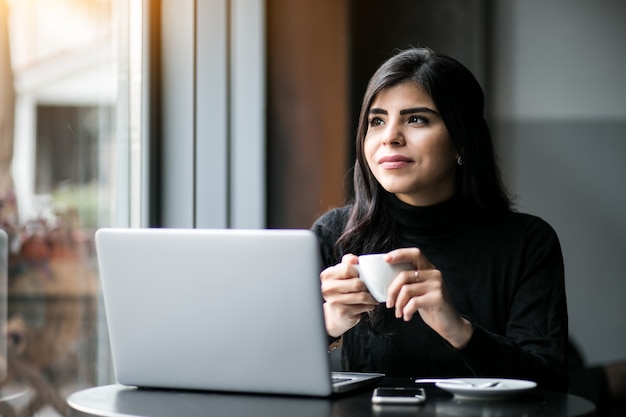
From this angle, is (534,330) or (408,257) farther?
(534,330)

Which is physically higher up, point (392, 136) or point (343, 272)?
point (392, 136)

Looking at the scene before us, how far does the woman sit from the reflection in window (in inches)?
24.3

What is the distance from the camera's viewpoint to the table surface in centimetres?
126

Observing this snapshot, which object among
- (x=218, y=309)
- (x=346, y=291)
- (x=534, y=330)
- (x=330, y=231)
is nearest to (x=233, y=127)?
(x=330, y=231)

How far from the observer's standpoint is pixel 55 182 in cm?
218

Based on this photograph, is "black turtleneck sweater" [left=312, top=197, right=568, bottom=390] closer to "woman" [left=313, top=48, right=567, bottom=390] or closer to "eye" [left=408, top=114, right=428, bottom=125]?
"woman" [left=313, top=48, right=567, bottom=390]

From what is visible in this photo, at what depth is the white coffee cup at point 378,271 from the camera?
4.64 ft

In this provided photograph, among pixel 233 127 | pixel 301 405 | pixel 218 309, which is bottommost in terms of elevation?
pixel 301 405

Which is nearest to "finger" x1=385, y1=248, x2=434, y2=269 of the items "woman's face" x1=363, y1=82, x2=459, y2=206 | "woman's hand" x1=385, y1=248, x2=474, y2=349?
"woman's hand" x1=385, y1=248, x2=474, y2=349

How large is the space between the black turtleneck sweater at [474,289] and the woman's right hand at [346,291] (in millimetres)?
264

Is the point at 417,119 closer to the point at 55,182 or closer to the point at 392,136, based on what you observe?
the point at 392,136

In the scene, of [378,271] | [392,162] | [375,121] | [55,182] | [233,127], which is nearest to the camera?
[378,271]

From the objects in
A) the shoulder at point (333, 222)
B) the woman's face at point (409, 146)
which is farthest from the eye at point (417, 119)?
the shoulder at point (333, 222)

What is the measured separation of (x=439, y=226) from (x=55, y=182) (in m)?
0.89
